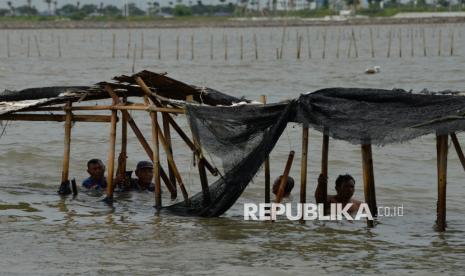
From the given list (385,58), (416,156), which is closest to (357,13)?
(385,58)

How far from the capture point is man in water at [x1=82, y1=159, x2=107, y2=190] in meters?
11.6

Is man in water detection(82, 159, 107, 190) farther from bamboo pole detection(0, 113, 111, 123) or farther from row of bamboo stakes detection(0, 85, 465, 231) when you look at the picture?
bamboo pole detection(0, 113, 111, 123)

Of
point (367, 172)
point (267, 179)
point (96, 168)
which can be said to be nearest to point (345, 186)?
point (267, 179)

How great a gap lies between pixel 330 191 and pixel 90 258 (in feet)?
15.8

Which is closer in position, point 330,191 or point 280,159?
point 330,191

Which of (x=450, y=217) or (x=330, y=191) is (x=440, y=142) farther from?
(x=330, y=191)

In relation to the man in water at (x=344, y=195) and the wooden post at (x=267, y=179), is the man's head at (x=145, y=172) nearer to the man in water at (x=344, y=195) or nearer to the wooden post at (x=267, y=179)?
the wooden post at (x=267, y=179)

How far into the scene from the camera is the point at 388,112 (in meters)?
8.77

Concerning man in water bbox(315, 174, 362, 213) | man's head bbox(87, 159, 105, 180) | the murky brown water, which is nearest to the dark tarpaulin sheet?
the murky brown water

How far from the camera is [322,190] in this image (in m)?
9.70

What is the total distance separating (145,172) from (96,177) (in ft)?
1.93

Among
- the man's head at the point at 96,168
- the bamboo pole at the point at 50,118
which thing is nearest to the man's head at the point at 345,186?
the bamboo pole at the point at 50,118

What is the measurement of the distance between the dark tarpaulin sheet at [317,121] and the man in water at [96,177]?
6.82 feet

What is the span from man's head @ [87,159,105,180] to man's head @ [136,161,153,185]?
43 centimetres
